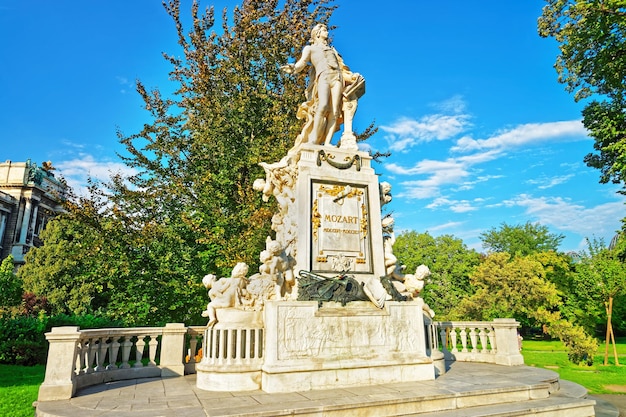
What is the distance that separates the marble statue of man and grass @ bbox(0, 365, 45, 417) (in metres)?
7.15

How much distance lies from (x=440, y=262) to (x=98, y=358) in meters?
31.0

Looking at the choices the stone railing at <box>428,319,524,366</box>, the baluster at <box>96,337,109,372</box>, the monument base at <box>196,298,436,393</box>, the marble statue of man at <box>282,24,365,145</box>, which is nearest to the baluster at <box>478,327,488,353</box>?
the stone railing at <box>428,319,524,366</box>

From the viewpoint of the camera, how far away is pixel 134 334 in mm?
7777

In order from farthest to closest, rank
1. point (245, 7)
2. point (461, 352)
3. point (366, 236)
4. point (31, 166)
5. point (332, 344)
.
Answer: point (31, 166) → point (245, 7) → point (461, 352) → point (366, 236) → point (332, 344)

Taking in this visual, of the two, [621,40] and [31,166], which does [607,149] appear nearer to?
[621,40]

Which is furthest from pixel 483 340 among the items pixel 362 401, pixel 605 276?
pixel 605 276

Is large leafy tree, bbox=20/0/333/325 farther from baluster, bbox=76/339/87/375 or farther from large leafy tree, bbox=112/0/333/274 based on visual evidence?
baluster, bbox=76/339/87/375

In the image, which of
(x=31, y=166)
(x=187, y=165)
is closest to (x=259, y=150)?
(x=187, y=165)

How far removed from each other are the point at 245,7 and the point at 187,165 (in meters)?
7.71

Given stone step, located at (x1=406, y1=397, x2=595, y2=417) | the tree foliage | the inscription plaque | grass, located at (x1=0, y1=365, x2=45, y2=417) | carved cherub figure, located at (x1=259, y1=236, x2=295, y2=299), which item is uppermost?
the tree foliage

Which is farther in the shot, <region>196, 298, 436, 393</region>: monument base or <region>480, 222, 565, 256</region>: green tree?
<region>480, 222, 565, 256</region>: green tree

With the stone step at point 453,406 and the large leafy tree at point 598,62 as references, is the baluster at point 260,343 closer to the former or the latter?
the stone step at point 453,406

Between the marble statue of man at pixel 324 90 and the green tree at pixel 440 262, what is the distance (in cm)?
2505

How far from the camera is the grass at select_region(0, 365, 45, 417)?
660 centimetres
